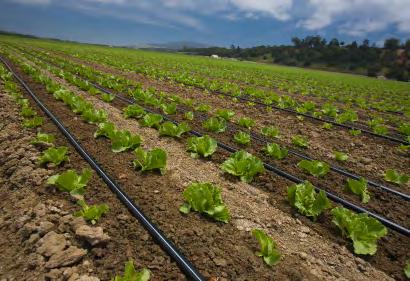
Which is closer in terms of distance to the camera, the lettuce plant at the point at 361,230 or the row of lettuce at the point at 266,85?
the lettuce plant at the point at 361,230

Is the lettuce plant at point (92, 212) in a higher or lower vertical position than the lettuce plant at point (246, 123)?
higher

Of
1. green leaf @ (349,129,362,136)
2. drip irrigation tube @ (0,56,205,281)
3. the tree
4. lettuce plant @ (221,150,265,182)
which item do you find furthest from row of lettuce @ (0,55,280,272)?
the tree

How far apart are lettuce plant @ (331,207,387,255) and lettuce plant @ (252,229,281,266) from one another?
1201 mm

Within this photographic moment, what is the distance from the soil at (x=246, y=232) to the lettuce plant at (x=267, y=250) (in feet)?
0.28

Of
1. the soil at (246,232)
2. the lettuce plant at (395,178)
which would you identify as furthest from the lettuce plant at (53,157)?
the lettuce plant at (395,178)

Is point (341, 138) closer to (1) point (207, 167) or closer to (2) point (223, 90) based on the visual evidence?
(1) point (207, 167)

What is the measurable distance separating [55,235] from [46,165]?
8.05 ft

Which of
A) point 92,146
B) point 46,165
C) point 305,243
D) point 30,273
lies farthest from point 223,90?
point 30,273

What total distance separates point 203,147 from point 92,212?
129 inches

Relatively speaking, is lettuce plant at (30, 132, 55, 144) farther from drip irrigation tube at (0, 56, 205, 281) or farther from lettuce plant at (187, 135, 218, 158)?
lettuce plant at (187, 135, 218, 158)

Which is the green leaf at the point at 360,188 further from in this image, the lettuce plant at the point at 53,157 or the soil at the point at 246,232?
the lettuce plant at the point at 53,157

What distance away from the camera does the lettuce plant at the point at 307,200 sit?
5.48 m

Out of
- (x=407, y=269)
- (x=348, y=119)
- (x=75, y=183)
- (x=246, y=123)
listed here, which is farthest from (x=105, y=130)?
(x=348, y=119)

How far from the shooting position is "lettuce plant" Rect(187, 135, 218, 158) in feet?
24.8
